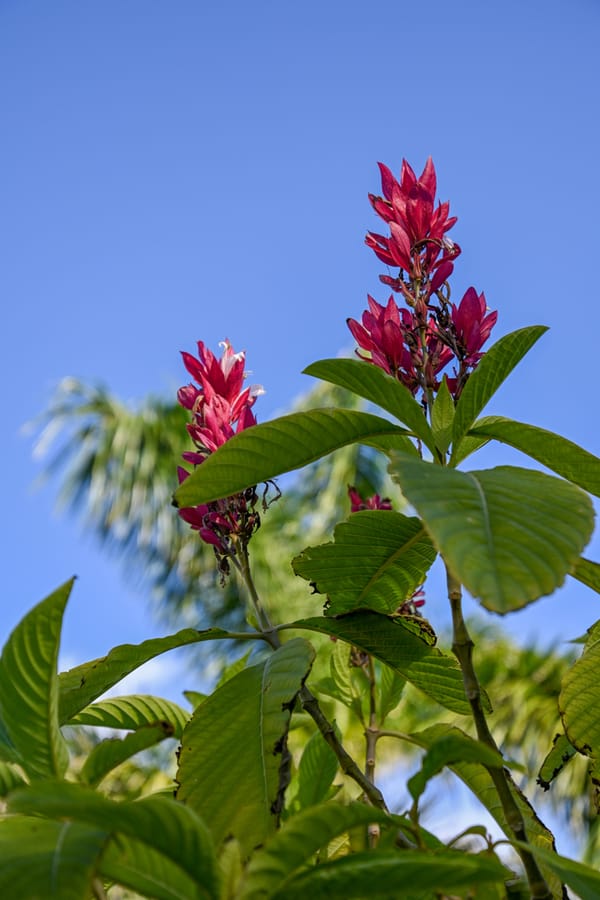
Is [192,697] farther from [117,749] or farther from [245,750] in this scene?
[117,749]

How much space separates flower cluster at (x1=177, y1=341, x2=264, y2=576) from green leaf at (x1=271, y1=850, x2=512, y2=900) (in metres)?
0.42

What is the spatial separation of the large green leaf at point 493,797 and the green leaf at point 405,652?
0.10 ft

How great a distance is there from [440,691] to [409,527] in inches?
5.7

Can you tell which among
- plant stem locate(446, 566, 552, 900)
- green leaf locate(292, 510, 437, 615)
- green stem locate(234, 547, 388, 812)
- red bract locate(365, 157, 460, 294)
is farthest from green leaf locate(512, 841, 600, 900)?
red bract locate(365, 157, 460, 294)

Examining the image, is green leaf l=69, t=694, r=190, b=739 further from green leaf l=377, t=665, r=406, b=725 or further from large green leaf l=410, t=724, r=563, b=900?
green leaf l=377, t=665, r=406, b=725

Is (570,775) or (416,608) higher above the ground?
(570,775)

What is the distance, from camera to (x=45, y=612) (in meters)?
0.45

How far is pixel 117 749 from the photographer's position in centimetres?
46

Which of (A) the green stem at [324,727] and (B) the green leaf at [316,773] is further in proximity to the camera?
(B) the green leaf at [316,773]

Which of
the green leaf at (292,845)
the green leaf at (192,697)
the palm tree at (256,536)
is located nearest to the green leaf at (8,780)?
the green leaf at (292,845)

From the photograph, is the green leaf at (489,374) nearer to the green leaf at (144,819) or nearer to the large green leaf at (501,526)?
the large green leaf at (501,526)

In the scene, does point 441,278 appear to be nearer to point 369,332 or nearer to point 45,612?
point 369,332

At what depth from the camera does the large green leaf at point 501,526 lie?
0.43 meters

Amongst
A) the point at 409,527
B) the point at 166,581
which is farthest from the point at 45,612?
the point at 166,581
